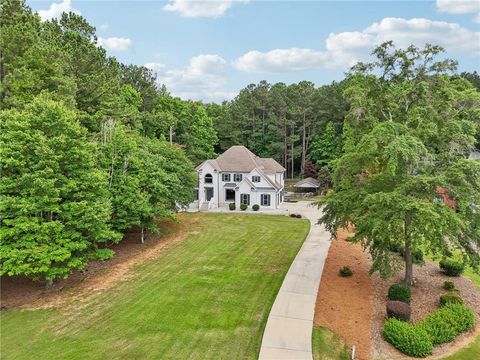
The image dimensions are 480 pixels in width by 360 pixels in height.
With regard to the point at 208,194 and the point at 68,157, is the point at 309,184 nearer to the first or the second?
the point at 208,194

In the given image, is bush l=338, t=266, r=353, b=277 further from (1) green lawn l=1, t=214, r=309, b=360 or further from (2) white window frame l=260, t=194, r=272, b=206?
(2) white window frame l=260, t=194, r=272, b=206

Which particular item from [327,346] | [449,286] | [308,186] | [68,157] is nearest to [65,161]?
[68,157]

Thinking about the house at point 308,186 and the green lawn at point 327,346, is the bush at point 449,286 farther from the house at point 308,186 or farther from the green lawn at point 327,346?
the house at point 308,186

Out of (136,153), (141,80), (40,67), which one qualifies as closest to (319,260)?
(136,153)

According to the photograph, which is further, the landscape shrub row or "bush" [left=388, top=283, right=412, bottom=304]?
"bush" [left=388, top=283, right=412, bottom=304]

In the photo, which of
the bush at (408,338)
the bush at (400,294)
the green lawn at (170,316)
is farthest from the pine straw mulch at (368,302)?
the green lawn at (170,316)

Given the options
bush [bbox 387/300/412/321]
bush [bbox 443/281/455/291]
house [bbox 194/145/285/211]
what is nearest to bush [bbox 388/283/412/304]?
bush [bbox 387/300/412/321]
